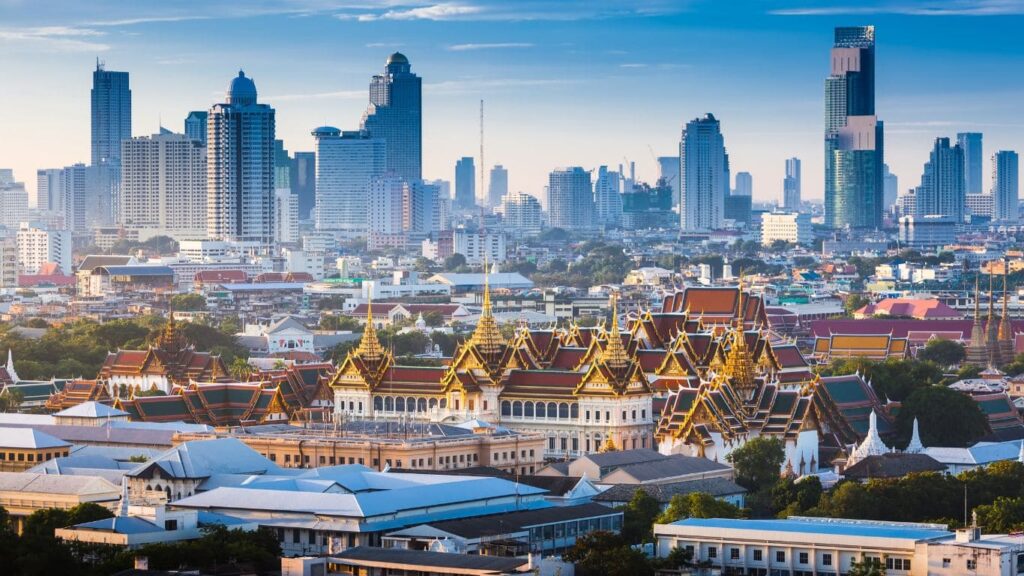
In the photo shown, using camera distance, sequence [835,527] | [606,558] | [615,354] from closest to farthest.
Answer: [606,558] < [835,527] < [615,354]

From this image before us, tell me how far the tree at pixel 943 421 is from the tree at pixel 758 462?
1025 centimetres

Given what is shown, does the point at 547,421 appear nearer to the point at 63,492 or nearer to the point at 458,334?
the point at 63,492

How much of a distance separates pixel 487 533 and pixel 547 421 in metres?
30.6

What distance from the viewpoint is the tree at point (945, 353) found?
5379 inches

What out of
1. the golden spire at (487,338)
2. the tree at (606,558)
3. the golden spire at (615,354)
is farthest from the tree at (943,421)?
the tree at (606,558)

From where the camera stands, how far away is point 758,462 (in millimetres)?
87562

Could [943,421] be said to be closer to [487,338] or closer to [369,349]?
[487,338]

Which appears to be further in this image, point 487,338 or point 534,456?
point 487,338

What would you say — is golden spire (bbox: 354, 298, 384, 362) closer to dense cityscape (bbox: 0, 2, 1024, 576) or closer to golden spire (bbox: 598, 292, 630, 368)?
dense cityscape (bbox: 0, 2, 1024, 576)

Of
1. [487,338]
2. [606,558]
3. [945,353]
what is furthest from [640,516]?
[945,353]

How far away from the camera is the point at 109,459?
283 feet

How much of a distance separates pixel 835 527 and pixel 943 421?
108 feet

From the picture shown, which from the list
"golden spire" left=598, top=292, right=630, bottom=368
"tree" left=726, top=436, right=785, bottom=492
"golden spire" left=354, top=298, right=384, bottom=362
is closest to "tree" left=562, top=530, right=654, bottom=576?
"tree" left=726, top=436, right=785, bottom=492

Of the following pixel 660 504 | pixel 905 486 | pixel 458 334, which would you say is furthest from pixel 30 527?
pixel 458 334
